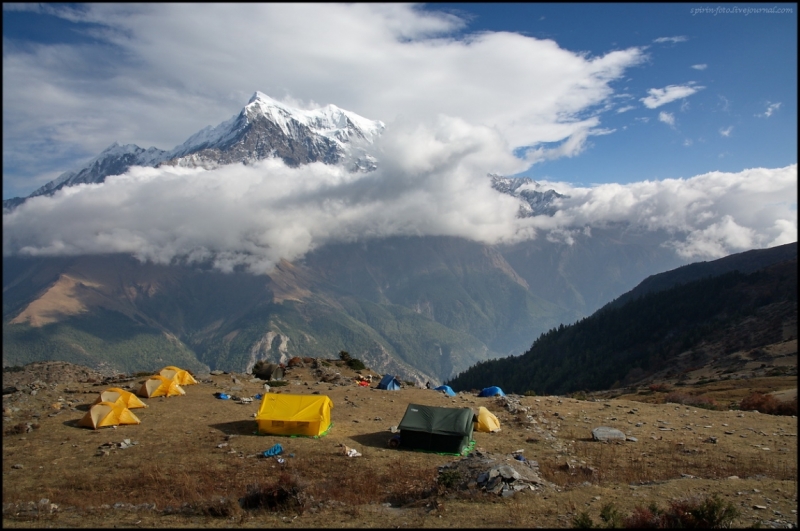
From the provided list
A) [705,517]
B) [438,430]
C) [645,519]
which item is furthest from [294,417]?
[705,517]

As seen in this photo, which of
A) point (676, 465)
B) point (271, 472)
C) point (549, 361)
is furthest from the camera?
point (549, 361)

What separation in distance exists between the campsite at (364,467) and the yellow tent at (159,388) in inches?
24.5

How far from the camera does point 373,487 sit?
867 inches

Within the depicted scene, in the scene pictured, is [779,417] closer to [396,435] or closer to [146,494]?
[396,435]

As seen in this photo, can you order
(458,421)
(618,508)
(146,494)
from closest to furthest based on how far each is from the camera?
(618,508)
(146,494)
(458,421)

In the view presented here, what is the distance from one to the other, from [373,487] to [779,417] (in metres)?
36.0

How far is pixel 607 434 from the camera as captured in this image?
104ft

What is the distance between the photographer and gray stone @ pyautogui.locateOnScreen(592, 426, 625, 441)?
1232 inches

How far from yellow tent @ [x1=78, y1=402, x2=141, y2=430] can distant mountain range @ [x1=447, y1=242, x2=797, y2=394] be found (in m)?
118

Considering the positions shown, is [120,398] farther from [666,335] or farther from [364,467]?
[666,335]

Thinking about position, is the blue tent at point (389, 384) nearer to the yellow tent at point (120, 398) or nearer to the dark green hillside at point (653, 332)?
the yellow tent at point (120, 398)

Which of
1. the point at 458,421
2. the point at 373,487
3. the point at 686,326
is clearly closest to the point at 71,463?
the point at 373,487

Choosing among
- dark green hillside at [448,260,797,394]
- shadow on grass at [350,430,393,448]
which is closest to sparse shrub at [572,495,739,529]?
shadow on grass at [350,430,393,448]

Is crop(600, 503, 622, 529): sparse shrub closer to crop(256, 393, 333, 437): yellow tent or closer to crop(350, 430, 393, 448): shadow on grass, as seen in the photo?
crop(350, 430, 393, 448): shadow on grass
